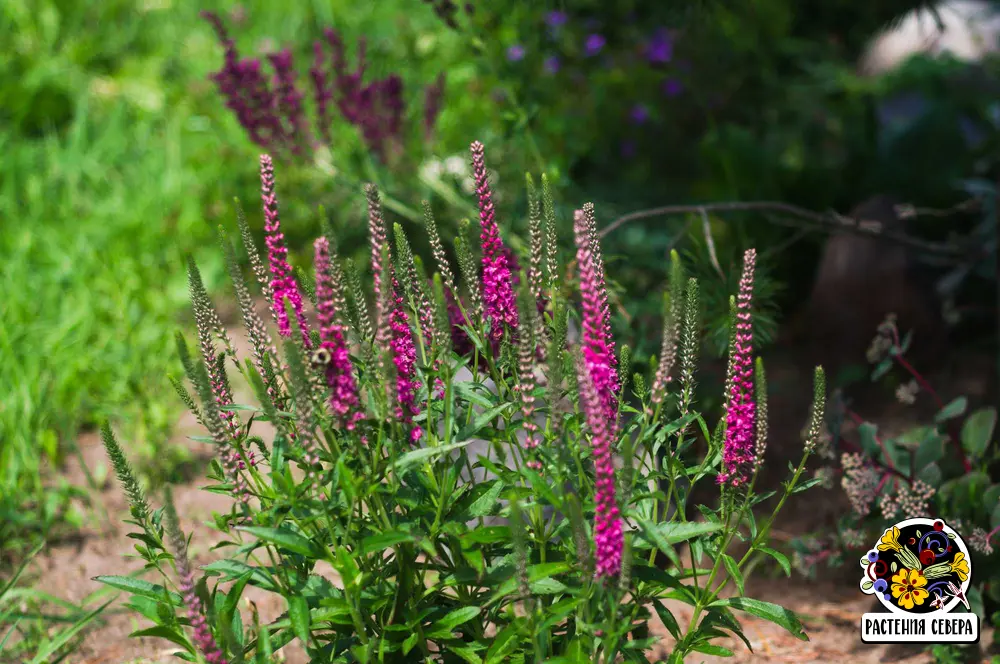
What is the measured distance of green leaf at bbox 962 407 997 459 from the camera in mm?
2824

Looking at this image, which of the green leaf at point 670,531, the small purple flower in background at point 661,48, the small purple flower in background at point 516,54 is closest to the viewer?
the green leaf at point 670,531

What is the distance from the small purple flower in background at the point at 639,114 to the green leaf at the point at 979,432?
2506 mm

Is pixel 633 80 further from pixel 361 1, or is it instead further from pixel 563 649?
pixel 563 649

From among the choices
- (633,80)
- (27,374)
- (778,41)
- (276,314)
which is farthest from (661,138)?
(276,314)

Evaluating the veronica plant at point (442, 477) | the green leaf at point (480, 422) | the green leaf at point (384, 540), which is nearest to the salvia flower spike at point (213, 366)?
the veronica plant at point (442, 477)

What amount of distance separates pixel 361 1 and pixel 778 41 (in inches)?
122

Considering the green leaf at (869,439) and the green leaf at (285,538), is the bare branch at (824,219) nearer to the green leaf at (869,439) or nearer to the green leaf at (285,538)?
the green leaf at (869,439)

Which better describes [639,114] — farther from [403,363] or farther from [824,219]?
[403,363]

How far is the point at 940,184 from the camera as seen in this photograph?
4.20m

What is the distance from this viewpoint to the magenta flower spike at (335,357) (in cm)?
169

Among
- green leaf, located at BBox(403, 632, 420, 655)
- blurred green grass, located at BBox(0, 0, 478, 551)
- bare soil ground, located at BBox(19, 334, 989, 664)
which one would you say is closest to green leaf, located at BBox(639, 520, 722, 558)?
green leaf, located at BBox(403, 632, 420, 655)

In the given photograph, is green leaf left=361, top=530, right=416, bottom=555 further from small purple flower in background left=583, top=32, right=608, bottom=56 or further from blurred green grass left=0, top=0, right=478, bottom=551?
small purple flower in background left=583, top=32, right=608, bottom=56

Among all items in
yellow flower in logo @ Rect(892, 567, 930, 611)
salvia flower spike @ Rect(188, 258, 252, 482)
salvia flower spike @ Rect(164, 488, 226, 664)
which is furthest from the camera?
yellow flower in logo @ Rect(892, 567, 930, 611)

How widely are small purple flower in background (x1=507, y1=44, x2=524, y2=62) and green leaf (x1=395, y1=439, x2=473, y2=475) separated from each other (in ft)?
7.18
